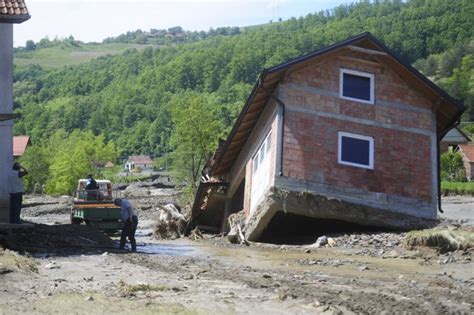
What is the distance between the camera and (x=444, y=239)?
18.8 m

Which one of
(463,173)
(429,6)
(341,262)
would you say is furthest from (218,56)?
(341,262)

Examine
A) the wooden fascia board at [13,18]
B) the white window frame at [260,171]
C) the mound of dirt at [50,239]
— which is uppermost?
the wooden fascia board at [13,18]

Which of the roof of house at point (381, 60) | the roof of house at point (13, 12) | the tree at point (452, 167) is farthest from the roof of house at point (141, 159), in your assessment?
the roof of house at point (13, 12)

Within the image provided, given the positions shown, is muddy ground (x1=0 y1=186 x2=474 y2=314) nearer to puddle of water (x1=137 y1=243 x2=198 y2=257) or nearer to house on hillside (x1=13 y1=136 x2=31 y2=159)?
puddle of water (x1=137 y1=243 x2=198 y2=257)

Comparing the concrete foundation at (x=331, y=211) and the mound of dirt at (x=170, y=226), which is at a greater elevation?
the concrete foundation at (x=331, y=211)

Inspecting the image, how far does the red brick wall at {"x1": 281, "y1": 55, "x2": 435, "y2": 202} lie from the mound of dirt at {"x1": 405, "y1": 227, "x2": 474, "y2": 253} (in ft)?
12.0

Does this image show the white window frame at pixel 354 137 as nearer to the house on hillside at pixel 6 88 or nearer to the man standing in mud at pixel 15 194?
the man standing in mud at pixel 15 194

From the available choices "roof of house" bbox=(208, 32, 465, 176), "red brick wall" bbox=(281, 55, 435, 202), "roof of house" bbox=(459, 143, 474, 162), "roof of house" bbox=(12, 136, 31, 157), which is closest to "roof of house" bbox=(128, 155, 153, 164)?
"roof of house" bbox=(12, 136, 31, 157)

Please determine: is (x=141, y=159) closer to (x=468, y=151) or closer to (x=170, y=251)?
(x=468, y=151)

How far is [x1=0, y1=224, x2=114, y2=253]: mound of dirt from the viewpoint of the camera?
17.9m

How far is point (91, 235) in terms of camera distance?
22.3 metres

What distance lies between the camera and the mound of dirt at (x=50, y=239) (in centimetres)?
1786

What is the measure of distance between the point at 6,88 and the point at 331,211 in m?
10.5

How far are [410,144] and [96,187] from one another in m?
14.0
